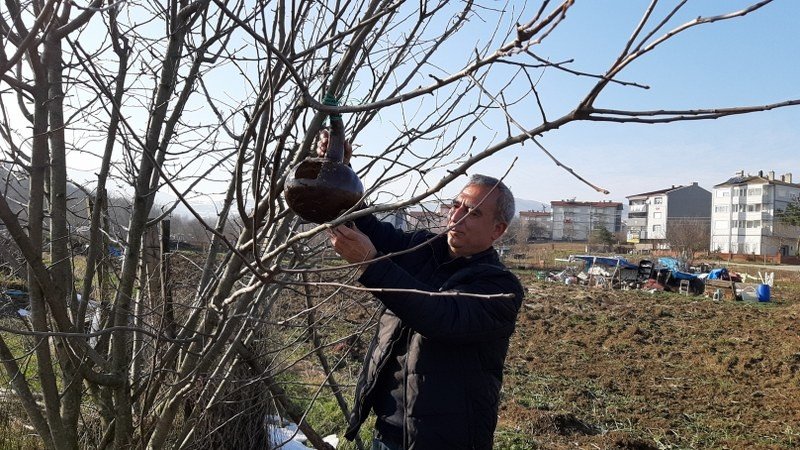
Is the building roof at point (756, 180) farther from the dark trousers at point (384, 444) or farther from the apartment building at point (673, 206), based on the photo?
the dark trousers at point (384, 444)

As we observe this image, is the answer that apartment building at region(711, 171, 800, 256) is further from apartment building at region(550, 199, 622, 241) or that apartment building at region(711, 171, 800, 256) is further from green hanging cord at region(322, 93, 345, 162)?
green hanging cord at region(322, 93, 345, 162)

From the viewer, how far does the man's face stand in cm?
226

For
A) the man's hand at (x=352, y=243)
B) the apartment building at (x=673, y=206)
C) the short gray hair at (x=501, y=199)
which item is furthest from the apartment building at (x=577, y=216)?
the man's hand at (x=352, y=243)

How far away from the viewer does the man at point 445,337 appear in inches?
75.9

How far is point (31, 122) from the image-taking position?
2348 millimetres

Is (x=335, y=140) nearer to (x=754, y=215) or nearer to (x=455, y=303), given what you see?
(x=455, y=303)

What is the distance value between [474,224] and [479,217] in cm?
3

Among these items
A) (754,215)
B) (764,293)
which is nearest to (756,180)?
(754,215)

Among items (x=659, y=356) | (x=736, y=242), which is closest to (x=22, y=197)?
(x=659, y=356)

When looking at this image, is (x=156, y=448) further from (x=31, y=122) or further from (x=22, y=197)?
(x=31, y=122)

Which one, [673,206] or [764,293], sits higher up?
A: [673,206]

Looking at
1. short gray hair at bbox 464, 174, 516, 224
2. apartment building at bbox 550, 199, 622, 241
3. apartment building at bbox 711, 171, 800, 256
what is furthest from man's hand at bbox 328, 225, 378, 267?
apartment building at bbox 550, 199, 622, 241

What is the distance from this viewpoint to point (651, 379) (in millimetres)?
9969

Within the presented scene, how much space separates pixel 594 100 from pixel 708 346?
13.5 metres
